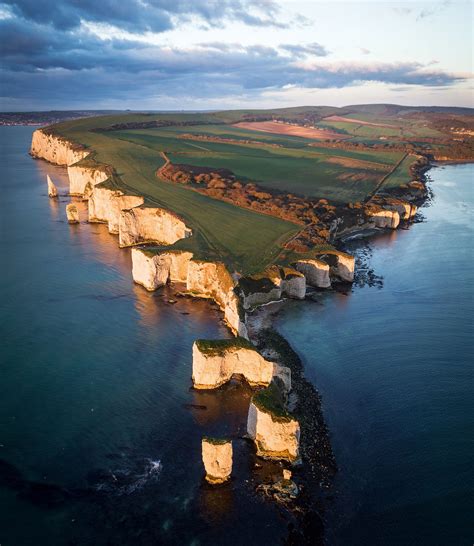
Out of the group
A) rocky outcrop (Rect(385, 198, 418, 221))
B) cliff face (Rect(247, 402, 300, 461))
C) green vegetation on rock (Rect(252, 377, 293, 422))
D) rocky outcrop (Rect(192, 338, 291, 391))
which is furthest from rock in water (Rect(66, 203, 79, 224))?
cliff face (Rect(247, 402, 300, 461))

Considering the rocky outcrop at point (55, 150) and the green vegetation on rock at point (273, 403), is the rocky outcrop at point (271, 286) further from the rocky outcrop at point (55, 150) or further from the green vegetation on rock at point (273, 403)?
the rocky outcrop at point (55, 150)

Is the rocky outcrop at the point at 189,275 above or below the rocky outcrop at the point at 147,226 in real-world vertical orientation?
below

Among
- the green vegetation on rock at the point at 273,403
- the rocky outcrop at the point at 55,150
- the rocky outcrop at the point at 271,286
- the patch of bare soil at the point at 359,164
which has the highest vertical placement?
the rocky outcrop at the point at 55,150

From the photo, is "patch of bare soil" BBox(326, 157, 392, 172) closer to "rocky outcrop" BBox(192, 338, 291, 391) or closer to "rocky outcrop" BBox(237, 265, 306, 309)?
"rocky outcrop" BBox(237, 265, 306, 309)

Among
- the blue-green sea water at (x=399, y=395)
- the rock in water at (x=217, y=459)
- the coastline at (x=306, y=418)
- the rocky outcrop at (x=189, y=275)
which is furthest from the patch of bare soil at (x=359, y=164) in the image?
the rock in water at (x=217, y=459)

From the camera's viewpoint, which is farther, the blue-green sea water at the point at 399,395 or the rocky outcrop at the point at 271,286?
the rocky outcrop at the point at 271,286

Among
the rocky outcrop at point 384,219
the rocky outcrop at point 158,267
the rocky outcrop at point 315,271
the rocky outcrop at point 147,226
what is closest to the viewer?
the rocky outcrop at point 158,267

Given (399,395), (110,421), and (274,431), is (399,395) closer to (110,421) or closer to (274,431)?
(274,431)
